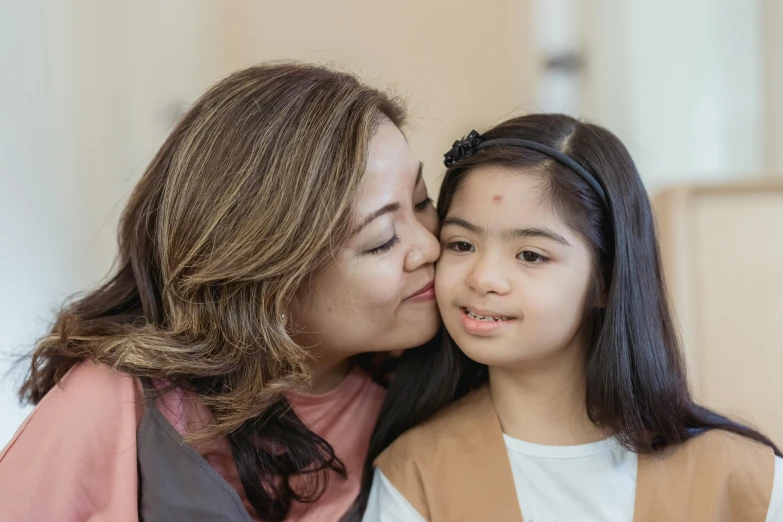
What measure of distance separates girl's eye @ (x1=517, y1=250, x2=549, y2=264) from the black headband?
0.13m

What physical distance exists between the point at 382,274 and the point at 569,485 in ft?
1.35

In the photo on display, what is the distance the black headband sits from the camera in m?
1.15

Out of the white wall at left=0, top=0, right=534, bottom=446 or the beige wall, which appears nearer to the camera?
the white wall at left=0, top=0, right=534, bottom=446

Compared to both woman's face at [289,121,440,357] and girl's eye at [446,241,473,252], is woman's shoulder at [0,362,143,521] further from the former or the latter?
girl's eye at [446,241,473,252]

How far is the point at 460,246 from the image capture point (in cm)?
121

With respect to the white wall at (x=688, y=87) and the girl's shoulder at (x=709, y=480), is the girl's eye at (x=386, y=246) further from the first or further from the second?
the white wall at (x=688, y=87)

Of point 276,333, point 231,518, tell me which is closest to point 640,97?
point 276,333

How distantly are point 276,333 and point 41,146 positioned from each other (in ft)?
3.78

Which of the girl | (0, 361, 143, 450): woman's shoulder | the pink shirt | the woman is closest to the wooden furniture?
the girl

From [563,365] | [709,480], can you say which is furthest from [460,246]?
[709,480]

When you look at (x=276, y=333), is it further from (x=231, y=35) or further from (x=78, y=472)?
(x=231, y=35)

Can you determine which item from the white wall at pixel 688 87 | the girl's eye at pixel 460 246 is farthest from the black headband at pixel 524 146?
the white wall at pixel 688 87

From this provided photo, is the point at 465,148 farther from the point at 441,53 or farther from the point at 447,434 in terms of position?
the point at 441,53

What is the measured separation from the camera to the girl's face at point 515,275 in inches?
43.5
